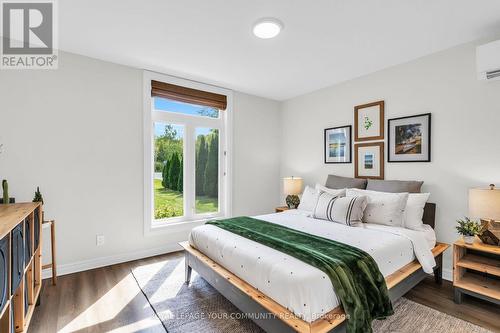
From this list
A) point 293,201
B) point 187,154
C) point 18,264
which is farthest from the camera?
point 293,201

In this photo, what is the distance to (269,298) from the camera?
169 centimetres

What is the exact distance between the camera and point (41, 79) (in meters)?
2.69

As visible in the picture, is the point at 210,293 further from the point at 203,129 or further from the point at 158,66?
the point at 158,66

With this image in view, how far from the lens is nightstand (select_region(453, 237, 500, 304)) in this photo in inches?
81.5

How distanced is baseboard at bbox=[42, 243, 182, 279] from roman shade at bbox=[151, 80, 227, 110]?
2.12 m

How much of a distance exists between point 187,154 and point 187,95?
2.84 feet

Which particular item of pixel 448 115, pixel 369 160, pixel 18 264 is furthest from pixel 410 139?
pixel 18 264

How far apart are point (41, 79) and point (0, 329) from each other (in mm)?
2416

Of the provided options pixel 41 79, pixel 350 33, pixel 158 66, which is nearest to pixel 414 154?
pixel 350 33

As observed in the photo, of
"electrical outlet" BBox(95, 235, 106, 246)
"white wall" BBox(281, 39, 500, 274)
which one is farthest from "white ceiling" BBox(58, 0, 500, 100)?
"electrical outlet" BBox(95, 235, 106, 246)

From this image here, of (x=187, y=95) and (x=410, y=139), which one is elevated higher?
(x=187, y=95)

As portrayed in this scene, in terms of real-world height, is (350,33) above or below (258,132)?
above

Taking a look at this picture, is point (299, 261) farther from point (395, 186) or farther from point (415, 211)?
point (395, 186)

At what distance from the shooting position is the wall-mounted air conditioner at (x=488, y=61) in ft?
7.35
